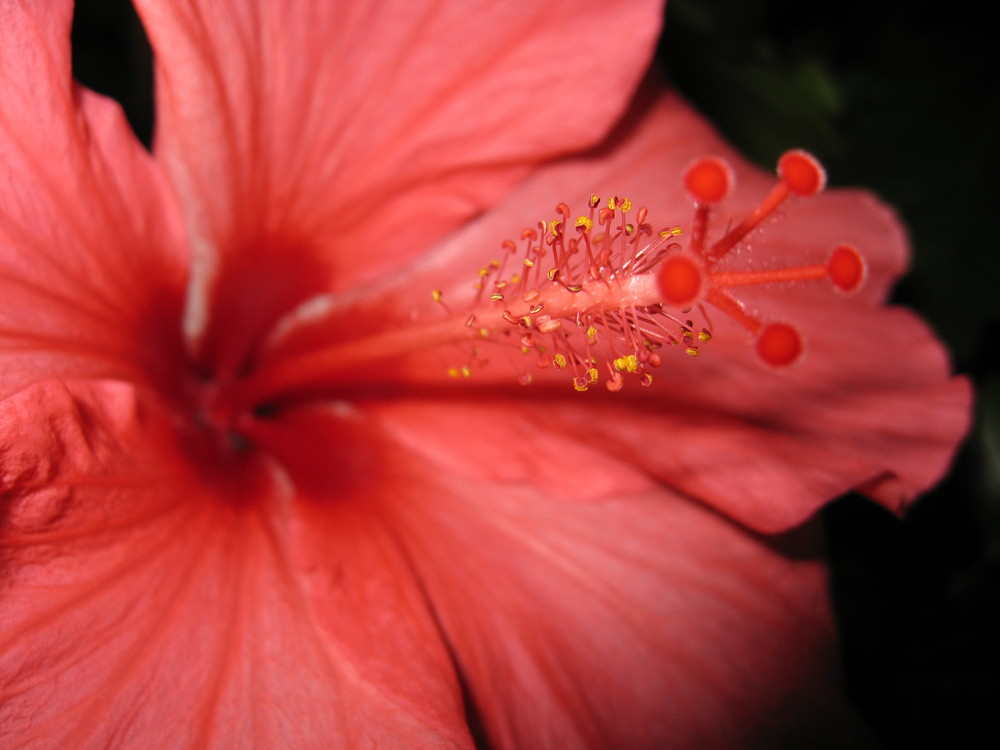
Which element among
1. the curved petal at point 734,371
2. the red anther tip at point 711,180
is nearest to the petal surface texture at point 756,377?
the curved petal at point 734,371

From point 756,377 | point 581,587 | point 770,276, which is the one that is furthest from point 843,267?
point 581,587

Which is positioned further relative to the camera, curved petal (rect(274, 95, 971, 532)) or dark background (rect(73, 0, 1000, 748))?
dark background (rect(73, 0, 1000, 748))

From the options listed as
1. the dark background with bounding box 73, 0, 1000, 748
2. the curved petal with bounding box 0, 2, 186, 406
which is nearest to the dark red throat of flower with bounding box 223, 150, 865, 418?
the curved petal with bounding box 0, 2, 186, 406

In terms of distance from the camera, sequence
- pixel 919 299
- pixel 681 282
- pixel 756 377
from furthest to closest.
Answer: pixel 919 299
pixel 756 377
pixel 681 282

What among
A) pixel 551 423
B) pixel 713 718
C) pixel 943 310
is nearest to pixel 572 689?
pixel 713 718

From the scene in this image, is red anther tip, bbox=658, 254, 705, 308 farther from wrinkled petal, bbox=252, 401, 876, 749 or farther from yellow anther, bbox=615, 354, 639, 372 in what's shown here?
wrinkled petal, bbox=252, 401, 876, 749

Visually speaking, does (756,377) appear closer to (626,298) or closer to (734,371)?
(734,371)

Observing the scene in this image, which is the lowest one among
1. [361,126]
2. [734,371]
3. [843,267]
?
[734,371]

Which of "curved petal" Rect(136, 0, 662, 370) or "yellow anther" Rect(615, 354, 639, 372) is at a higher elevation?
"curved petal" Rect(136, 0, 662, 370)
